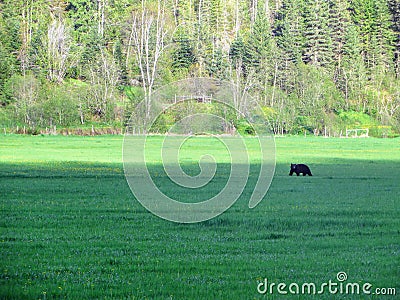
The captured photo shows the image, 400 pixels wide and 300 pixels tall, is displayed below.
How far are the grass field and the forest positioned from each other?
178ft

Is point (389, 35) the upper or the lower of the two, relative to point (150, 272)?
upper

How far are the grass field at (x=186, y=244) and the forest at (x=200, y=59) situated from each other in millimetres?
54122

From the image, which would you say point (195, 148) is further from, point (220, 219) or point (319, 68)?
point (319, 68)

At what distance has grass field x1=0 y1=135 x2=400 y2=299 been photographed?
10.0m

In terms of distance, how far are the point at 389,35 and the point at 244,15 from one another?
23.8 meters

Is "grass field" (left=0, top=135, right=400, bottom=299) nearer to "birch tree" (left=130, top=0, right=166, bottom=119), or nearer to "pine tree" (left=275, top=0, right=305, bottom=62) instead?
"birch tree" (left=130, top=0, right=166, bottom=119)

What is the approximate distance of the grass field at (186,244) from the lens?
32.9ft

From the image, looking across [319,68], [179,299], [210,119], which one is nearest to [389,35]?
[319,68]

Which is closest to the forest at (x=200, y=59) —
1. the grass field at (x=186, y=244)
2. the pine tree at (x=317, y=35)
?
the pine tree at (x=317, y=35)

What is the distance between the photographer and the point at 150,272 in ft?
35.5

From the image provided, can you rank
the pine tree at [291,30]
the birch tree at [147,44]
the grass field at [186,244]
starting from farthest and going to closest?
1. the pine tree at [291,30]
2. the birch tree at [147,44]
3. the grass field at [186,244]

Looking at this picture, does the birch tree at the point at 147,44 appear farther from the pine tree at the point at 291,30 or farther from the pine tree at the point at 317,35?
the pine tree at the point at 317,35

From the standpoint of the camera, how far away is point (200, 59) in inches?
3905

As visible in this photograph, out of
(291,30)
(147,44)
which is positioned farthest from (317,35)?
(147,44)
